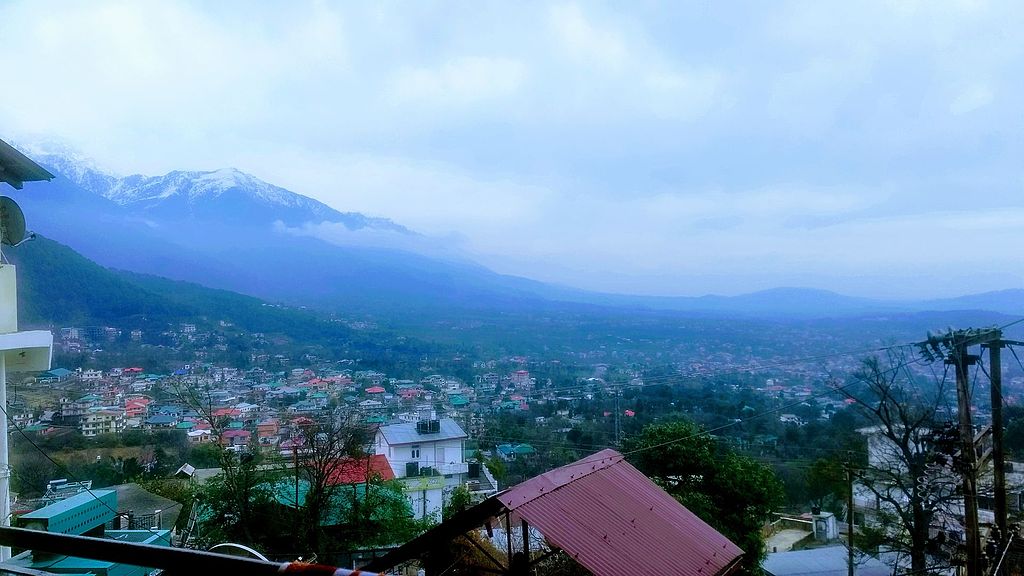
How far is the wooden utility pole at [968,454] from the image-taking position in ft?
24.6

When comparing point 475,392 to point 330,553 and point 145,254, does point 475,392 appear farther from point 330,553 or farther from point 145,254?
point 145,254

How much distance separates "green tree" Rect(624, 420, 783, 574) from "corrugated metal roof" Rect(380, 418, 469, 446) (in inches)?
297

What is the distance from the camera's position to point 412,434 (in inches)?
768

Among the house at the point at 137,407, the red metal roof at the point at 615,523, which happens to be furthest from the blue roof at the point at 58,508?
the house at the point at 137,407

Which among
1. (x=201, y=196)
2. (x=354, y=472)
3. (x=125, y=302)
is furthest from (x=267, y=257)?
(x=354, y=472)

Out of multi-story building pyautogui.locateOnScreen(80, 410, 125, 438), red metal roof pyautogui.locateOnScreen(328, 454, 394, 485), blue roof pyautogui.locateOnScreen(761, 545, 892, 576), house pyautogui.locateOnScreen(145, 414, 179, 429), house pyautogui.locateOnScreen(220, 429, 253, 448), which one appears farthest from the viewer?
house pyautogui.locateOnScreen(145, 414, 179, 429)

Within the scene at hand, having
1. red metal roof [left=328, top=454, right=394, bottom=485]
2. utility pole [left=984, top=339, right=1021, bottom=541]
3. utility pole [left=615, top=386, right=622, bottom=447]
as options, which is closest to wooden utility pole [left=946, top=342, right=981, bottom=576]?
utility pole [left=984, top=339, right=1021, bottom=541]

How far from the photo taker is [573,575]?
462cm

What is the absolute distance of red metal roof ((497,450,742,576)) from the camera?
459 centimetres

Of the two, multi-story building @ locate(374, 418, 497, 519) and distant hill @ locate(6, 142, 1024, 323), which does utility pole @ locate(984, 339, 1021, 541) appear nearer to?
multi-story building @ locate(374, 418, 497, 519)

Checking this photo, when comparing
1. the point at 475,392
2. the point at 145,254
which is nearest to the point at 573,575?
the point at 475,392

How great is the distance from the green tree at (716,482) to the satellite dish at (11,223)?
1091 cm

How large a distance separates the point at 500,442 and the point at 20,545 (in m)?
18.9

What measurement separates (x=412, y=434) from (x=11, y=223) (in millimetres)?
15524
